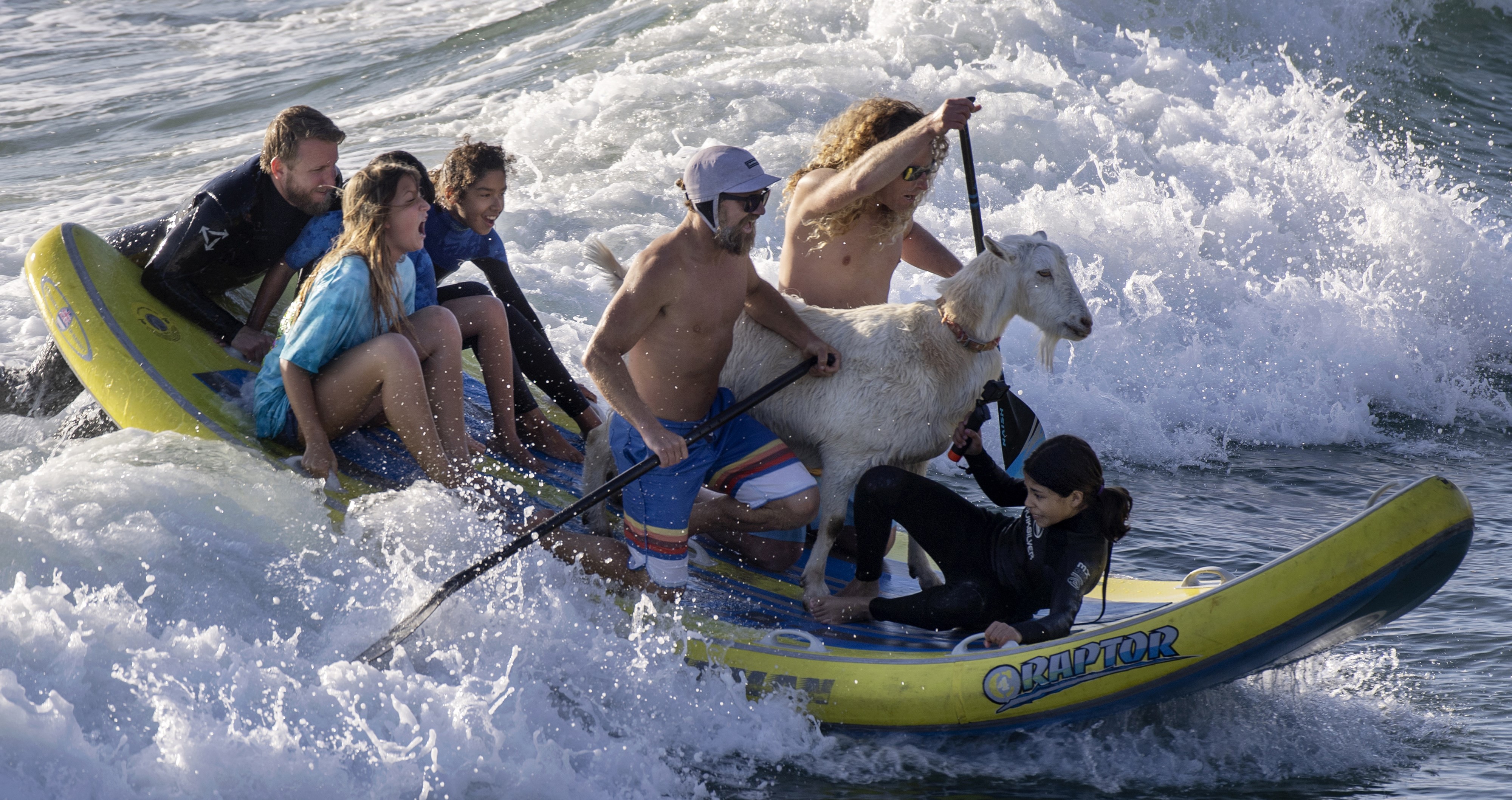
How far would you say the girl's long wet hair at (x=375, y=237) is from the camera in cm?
464

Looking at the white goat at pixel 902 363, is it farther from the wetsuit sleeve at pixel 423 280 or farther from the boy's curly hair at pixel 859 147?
the wetsuit sleeve at pixel 423 280

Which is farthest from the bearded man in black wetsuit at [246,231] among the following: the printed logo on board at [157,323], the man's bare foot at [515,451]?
the man's bare foot at [515,451]

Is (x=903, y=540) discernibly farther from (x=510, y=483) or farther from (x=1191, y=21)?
(x=1191, y=21)

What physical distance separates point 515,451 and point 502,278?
0.93m

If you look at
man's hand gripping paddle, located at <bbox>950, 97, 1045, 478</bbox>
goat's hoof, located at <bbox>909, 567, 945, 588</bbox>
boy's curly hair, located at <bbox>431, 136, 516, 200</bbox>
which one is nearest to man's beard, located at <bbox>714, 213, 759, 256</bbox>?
man's hand gripping paddle, located at <bbox>950, 97, 1045, 478</bbox>

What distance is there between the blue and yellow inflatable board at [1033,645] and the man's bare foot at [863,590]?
0.15 meters

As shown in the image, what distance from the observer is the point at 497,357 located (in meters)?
5.41

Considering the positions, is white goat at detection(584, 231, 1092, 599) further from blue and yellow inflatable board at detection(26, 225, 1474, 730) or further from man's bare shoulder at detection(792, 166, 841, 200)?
man's bare shoulder at detection(792, 166, 841, 200)

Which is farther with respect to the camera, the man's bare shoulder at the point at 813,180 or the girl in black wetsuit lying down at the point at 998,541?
the man's bare shoulder at the point at 813,180

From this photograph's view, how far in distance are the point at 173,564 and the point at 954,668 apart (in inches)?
106

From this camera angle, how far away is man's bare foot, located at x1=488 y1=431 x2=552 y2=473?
5422 millimetres

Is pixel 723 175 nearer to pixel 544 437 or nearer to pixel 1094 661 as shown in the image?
pixel 1094 661

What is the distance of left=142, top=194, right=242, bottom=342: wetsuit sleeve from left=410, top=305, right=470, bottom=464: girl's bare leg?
1.12m

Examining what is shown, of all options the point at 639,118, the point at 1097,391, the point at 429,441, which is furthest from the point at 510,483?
the point at 639,118
